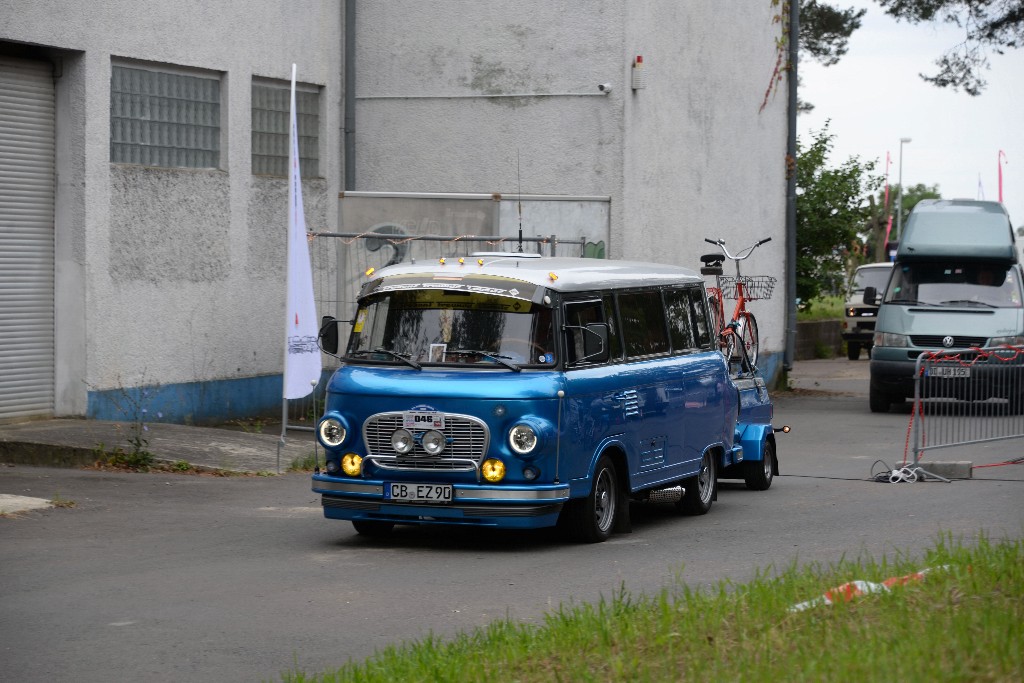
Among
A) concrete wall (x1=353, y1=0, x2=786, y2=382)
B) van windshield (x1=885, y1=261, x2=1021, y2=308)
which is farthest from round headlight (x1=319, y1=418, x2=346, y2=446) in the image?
van windshield (x1=885, y1=261, x2=1021, y2=308)

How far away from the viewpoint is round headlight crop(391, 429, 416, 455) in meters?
10.7

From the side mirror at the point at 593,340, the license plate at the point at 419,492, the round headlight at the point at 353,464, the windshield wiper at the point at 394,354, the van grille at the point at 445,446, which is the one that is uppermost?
the side mirror at the point at 593,340

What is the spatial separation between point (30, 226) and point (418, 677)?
1208cm

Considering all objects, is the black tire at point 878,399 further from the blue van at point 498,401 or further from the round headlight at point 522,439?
the round headlight at point 522,439

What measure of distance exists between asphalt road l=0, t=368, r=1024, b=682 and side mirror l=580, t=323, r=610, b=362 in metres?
1.39

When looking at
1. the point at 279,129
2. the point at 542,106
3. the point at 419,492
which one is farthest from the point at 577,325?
the point at 542,106

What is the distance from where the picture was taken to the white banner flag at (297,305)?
1583 centimetres

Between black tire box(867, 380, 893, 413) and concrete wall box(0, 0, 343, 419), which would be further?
black tire box(867, 380, 893, 413)

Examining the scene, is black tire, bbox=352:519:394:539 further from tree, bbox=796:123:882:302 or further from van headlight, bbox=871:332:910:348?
tree, bbox=796:123:882:302

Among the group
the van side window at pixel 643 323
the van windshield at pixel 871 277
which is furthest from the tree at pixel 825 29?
the van side window at pixel 643 323

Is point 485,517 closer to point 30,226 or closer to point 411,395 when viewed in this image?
point 411,395

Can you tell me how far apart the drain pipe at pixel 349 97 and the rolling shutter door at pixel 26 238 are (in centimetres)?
553

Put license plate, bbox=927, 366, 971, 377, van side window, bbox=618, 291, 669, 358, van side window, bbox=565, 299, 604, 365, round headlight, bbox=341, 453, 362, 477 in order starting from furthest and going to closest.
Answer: license plate, bbox=927, 366, 971, 377 < van side window, bbox=618, 291, 669, 358 < van side window, bbox=565, 299, 604, 365 < round headlight, bbox=341, 453, 362, 477

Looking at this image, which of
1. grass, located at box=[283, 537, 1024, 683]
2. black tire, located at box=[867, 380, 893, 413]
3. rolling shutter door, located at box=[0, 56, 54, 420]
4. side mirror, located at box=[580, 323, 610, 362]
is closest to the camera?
grass, located at box=[283, 537, 1024, 683]
